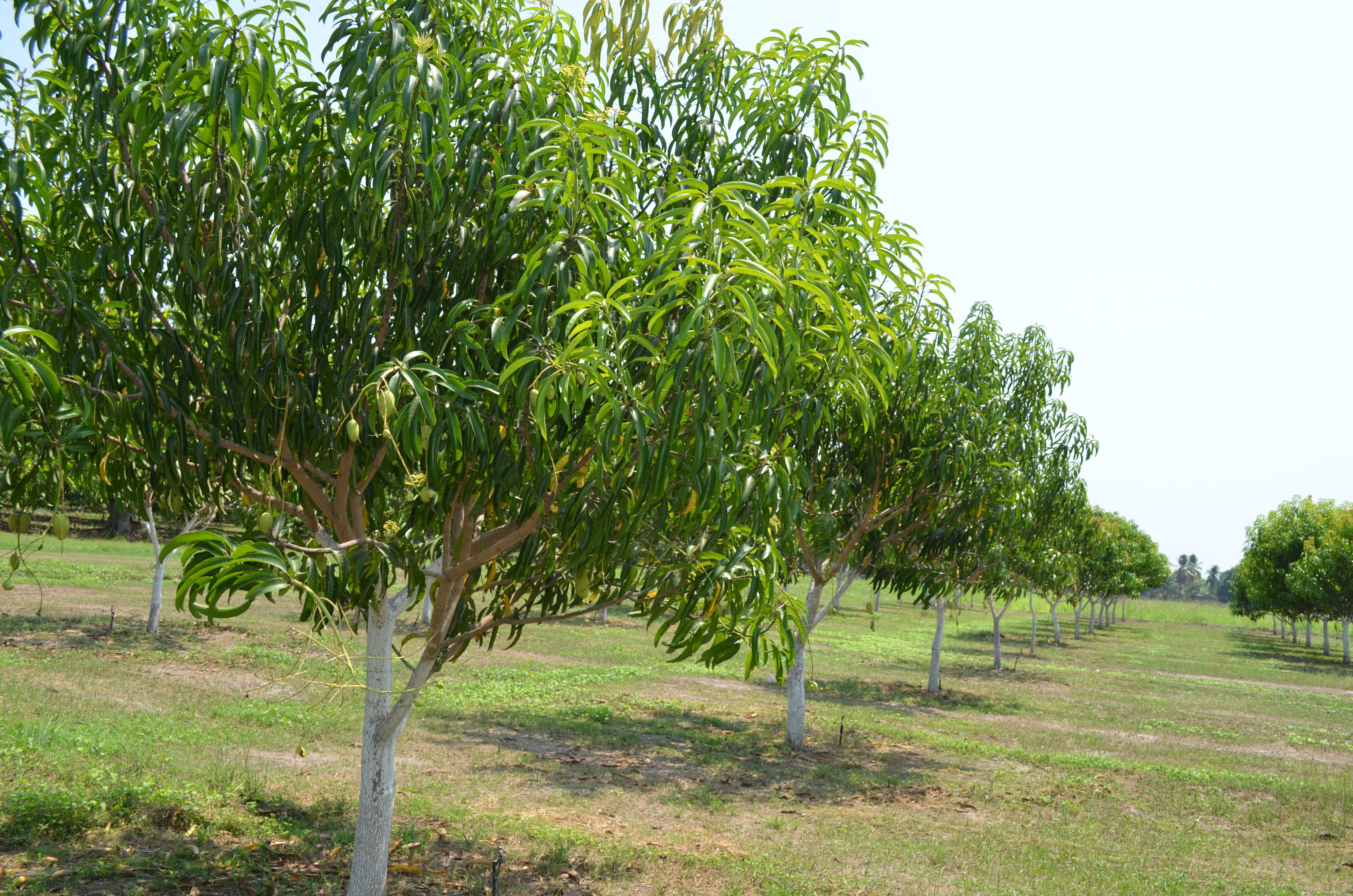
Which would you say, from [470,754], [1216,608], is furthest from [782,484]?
[1216,608]

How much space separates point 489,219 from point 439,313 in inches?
24.2

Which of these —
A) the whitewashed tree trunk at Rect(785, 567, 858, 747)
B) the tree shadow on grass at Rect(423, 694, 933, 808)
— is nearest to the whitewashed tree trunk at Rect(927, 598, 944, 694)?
the tree shadow on grass at Rect(423, 694, 933, 808)

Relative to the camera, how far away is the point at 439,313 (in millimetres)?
4867

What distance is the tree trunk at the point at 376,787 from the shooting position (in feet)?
20.3

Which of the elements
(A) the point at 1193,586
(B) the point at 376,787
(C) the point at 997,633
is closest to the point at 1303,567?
(C) the point at 997,633

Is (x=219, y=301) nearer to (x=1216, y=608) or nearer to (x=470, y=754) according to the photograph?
(x=470, y=754)

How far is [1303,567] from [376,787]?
4320 cm

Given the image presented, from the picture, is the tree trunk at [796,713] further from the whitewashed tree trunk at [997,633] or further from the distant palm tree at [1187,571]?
the distant palm tree at [1187,571]

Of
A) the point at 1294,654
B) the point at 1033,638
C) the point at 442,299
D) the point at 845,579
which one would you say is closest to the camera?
the point at 442,299

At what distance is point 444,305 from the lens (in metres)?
5.02

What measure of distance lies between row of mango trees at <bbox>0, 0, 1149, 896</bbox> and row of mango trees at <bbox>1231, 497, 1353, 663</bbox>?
40621 mm

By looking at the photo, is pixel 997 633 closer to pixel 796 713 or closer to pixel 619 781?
pixel 796 713

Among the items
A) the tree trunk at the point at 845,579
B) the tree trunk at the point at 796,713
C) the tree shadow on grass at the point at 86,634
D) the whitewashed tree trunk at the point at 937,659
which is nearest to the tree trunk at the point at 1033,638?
the whitewashed tree trunk at the point at 937,659

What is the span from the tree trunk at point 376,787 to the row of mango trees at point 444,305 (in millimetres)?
352
